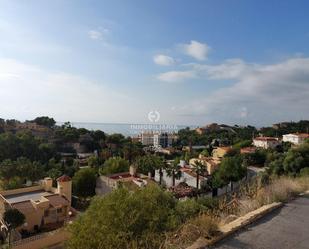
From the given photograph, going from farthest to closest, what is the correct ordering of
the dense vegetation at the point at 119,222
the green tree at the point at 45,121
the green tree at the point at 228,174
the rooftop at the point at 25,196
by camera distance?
the green tree at the point at 45,121 → the green tree at the point at 228,174 → the rooftop at the point at 25,196 → the dense vegetation at the point at 119,222

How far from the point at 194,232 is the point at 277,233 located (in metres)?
1.14

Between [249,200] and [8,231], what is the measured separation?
50.1 feet

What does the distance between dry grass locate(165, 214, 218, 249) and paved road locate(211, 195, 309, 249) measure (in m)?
0.23

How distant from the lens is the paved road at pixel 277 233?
3.89 metres

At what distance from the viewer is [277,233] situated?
169 inches

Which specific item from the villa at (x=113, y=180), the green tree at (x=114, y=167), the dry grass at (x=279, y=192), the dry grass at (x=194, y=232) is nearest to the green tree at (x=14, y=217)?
the villa at (x=113, y=180)

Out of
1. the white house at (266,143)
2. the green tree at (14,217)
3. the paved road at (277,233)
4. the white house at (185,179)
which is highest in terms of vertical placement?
the paved road at (277,233)

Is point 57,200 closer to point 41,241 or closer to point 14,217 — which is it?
point 14,217

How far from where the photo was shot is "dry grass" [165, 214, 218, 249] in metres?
4.04

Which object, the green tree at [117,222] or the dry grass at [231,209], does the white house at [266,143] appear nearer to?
the green tree at [117,222]

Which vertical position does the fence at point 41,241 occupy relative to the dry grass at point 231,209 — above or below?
below

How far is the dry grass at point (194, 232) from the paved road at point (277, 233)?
231 millimetres

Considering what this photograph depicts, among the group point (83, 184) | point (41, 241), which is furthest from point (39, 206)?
point (83, 184)

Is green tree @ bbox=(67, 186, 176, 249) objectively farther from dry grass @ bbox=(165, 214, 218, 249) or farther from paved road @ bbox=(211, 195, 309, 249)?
paved road @ bbox=(211, 195, 309, 249)
